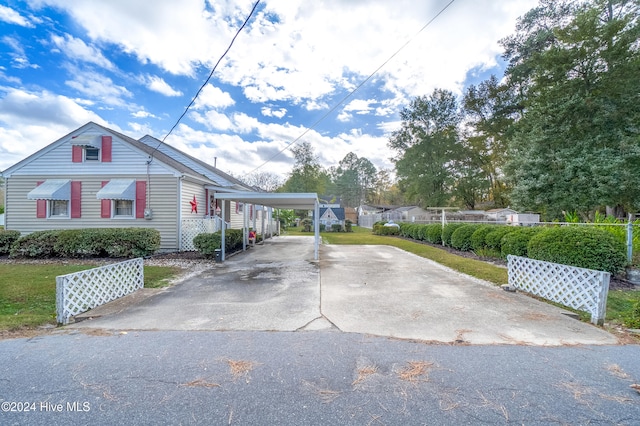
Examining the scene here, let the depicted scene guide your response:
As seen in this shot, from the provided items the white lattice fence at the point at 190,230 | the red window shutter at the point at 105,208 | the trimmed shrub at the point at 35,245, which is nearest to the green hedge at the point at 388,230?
the white lattice fence at the point at 190,230

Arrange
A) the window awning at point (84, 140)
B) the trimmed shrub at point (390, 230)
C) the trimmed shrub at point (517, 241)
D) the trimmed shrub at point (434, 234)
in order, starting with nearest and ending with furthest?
the trimmed shrub at point (517, 241), the window awning at point (84, 140), the trimmed shrub at point (434, 234), the trimmed shrub at point (390, 230)

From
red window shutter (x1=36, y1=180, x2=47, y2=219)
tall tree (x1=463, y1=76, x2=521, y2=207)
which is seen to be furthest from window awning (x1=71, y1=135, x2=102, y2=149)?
tall tree (x1=463, y1=76, x2=521, y2=207)

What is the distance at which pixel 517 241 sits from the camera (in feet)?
28.7

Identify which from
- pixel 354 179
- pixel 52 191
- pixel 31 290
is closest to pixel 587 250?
pixel 31 290

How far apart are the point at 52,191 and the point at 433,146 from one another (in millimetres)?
31818

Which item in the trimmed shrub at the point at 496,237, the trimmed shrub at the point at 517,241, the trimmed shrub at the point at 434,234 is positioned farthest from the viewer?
the trimmed shrub at the point at 434,234

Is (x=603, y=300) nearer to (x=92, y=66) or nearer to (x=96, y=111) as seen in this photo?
(x=92, y=66)

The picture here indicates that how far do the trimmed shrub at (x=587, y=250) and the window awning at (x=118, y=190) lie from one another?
45.2 ft

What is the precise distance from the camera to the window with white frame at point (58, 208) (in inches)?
465

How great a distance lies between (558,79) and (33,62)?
24.1 metres

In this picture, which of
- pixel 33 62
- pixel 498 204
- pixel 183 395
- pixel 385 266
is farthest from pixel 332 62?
pixel 498 204

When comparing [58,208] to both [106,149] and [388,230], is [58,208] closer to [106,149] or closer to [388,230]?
[106,149]

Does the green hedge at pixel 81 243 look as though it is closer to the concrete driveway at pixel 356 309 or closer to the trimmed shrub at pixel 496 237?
the concrete driveway at pixel 356 309

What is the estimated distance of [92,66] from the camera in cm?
980
